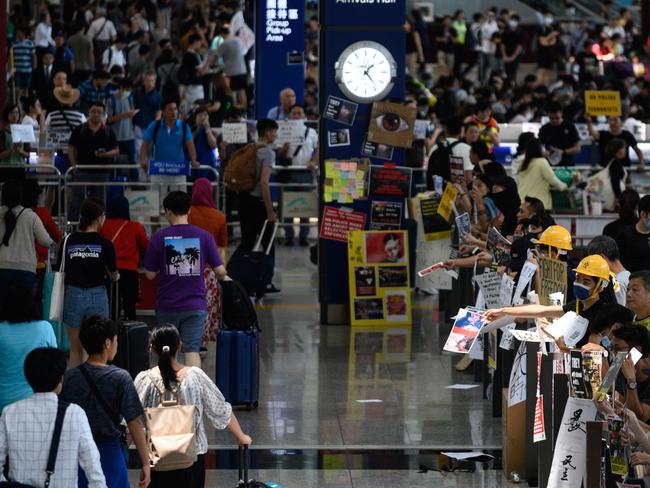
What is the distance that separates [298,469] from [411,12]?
27.4 m

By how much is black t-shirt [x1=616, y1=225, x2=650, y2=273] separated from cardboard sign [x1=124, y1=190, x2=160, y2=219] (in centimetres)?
744

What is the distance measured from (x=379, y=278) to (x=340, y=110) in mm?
1924

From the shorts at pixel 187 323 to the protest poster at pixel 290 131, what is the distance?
853 centimetres

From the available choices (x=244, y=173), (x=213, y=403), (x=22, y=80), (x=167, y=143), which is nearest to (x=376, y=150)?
(x=244, y=173)

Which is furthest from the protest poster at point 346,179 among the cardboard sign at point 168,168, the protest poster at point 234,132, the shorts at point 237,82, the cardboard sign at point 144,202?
the shorts at point 237,82

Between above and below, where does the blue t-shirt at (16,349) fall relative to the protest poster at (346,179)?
below

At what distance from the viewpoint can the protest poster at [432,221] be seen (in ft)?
54.1

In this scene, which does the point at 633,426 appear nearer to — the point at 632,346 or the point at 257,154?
the point at 632,346

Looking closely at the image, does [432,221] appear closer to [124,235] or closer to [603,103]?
[124,235]

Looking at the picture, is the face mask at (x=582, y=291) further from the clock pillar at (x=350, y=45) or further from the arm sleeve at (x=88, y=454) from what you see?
the clock pillar at (x=350, y=45)

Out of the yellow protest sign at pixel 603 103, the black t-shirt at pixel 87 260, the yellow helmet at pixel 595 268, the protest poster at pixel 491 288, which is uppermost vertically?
the yellow protest sign at pixel 603 103

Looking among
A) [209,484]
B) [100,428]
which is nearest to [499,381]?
[209,484]

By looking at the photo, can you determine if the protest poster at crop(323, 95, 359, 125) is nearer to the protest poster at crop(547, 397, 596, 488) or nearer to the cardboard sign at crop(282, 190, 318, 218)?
the cardboard sign at crop(282, 190, 318, 218)

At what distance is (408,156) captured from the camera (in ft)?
69.2
